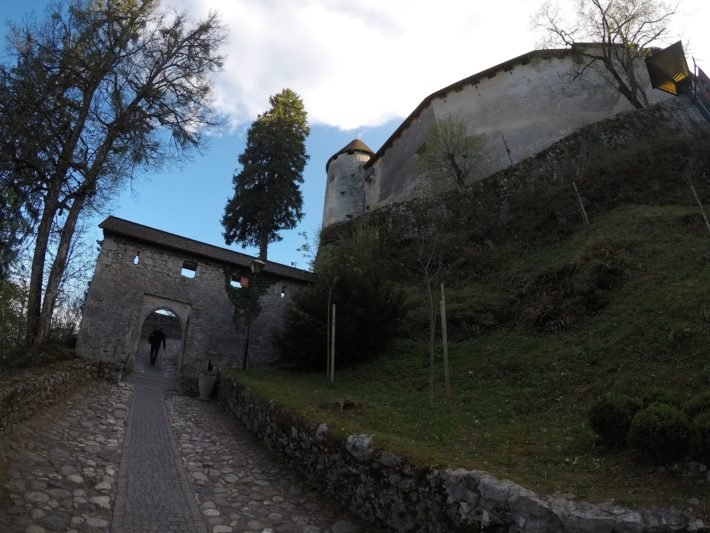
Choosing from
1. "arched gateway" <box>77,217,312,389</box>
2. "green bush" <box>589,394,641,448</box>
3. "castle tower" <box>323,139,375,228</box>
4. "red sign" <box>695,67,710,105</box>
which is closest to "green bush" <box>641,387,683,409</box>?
"green bush" <box>589,394,641,448</box>

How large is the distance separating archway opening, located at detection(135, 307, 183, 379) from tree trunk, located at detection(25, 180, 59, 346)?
4.48 m

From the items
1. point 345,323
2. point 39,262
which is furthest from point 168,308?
point 345,323

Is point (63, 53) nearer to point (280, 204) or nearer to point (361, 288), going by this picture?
point (361, 288)

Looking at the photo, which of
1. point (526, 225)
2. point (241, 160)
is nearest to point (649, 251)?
point (526, 225)

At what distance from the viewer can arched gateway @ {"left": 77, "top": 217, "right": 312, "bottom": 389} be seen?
1320cm

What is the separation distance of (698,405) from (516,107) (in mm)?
23078

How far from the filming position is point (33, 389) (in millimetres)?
6207

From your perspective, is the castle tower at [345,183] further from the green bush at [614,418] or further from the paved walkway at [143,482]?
the green bush at [614,418]

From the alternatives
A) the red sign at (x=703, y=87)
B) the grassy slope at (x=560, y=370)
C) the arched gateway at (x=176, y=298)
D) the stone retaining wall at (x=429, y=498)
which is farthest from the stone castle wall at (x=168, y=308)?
the red sign at (x=703, y=87)

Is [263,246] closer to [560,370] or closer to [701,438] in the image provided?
[560,370]

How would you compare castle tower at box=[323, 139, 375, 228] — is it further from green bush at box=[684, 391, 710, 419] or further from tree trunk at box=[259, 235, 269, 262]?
green bush at box=[684, 391, 710, 419]

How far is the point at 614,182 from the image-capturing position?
15062 millimetres

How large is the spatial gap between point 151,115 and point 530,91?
20.2 meters

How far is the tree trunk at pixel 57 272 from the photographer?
31.7 feet
